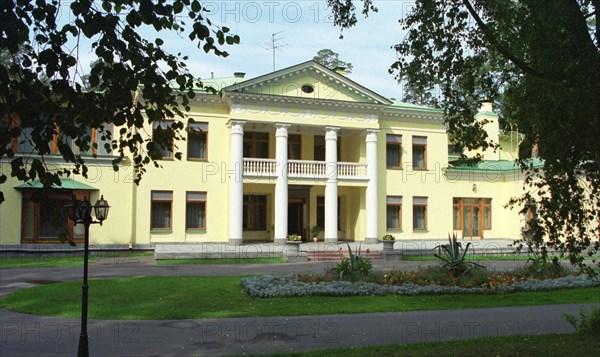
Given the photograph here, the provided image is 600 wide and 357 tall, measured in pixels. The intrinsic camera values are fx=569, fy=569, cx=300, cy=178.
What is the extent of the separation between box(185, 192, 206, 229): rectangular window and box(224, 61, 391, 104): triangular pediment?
6.68m

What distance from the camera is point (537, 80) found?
25.7 feet

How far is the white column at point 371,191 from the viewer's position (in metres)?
34.2

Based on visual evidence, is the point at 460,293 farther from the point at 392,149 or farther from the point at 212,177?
the point at 392,149

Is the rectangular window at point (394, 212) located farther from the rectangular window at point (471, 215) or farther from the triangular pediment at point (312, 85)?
the triangular pediment at point (312, 85)

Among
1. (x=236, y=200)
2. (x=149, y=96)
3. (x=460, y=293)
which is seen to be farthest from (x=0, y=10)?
(x=236, y=200)

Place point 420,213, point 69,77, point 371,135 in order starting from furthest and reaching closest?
point 420,213
point 371,135
point 69,77

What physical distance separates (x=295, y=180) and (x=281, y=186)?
3.22 ft

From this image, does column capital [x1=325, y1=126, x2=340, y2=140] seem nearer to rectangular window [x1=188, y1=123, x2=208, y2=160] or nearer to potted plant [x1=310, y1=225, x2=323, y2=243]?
potted plant [x1=310, y1=225, x2=323, y2=243]

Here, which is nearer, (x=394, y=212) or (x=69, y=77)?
(x=69, y=77)

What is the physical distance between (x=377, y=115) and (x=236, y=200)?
10325mm

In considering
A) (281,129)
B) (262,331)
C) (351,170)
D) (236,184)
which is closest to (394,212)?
(351,170)

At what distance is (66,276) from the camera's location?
65.7 feet

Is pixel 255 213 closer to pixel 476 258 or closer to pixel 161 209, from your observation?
pixel 161 209

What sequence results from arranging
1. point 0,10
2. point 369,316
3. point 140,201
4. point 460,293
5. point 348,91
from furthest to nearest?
point 348,91
point 140,201
point 460,293
point 369,316
point 0,10
